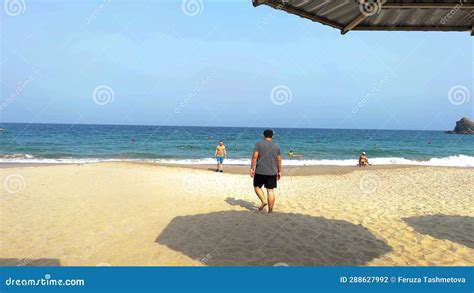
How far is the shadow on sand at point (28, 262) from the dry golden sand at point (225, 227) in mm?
19

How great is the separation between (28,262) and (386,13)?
641 centimetres

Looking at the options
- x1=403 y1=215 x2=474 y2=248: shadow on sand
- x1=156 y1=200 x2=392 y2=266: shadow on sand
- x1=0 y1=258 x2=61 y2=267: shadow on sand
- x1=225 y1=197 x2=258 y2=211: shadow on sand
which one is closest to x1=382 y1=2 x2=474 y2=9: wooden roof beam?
x1=156 y1=200 x2=392 y2=266: shadow on sand

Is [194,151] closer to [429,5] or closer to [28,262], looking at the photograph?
[28,262]

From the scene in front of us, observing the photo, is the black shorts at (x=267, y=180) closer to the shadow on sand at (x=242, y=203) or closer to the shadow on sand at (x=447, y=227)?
the shadow on sand at (x=242, y=203)

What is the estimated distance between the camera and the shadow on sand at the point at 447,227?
704cm

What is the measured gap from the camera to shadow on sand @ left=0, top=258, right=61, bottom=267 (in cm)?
574

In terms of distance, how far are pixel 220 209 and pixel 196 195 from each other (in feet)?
8.13

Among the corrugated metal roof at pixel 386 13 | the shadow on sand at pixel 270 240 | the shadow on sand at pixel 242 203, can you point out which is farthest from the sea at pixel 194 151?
the corrugated metal roof at pixel 386 13

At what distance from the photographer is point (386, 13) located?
4.38m

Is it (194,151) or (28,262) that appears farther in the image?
(194,151)

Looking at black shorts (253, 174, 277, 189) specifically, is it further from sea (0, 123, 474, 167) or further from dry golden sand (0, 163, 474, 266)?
sea (0, 123, 474, 167)

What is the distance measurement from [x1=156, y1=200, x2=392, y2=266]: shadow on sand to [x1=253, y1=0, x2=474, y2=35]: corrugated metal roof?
3.58 m

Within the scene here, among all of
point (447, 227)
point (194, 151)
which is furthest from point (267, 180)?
point (194, 151)

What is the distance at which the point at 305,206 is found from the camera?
32.9 feet
